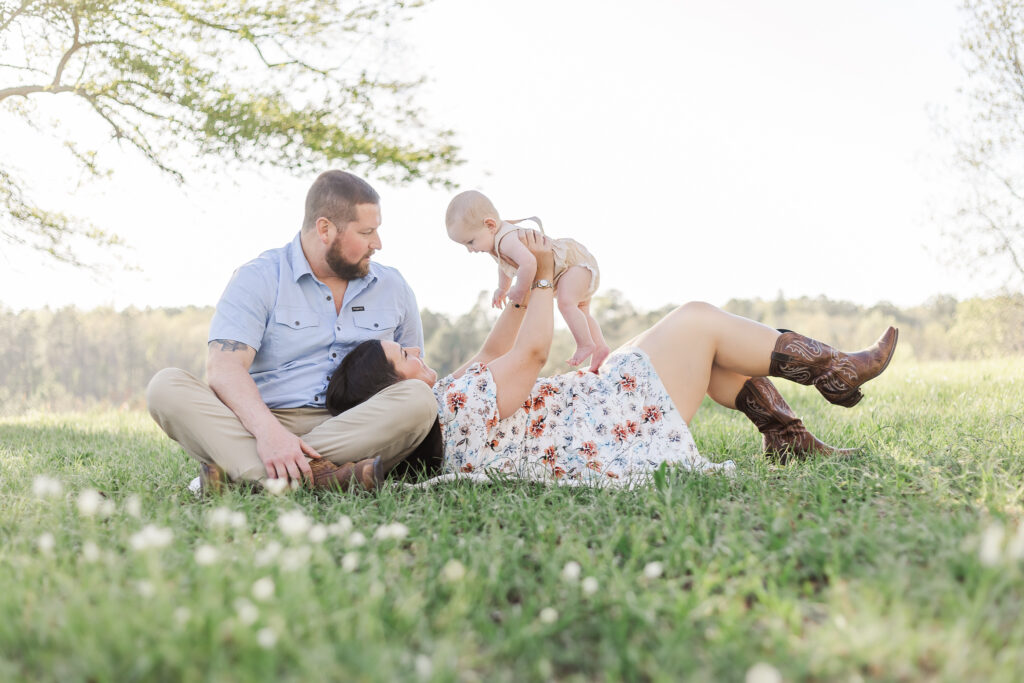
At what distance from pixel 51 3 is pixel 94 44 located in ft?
2.04

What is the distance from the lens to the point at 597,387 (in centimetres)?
344

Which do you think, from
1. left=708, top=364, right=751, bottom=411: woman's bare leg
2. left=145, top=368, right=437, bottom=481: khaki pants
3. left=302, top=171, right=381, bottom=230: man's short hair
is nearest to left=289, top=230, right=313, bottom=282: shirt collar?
left=302, top=171, right=381, bottom=230: man's short hair

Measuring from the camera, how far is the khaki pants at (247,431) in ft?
10.1

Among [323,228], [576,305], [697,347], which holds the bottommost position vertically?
[697,347]

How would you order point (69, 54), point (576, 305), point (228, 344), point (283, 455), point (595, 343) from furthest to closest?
point (69, 54)
point (576, 305)
point (595, 343)
point (228, 344)
point (283, 455)

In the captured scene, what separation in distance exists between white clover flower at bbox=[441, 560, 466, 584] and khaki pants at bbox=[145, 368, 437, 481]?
3.84 ft

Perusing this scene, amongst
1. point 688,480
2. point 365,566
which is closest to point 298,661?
point 365,566

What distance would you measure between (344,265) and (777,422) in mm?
2359

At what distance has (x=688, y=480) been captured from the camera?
113 inches

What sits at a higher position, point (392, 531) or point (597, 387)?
point (597, 387)

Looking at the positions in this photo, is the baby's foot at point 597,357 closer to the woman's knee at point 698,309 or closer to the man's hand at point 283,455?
the woman's knee at point 698,309

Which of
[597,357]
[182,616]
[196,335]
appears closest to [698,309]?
[597,357]

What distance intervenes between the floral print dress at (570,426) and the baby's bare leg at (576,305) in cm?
32

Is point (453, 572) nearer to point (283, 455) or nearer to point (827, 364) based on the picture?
point (283, 455)
